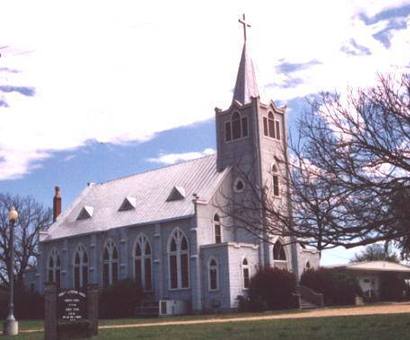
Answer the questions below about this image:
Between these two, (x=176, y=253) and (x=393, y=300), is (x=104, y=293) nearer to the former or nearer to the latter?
(x=176, y=253)

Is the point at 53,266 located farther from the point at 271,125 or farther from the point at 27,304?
the point at 271,125

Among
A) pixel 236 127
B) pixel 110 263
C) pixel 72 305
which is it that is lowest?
pixel 72 305

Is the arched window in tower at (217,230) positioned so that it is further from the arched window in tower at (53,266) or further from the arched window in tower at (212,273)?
the arched window in tower at (53,266)

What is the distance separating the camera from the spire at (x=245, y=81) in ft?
176

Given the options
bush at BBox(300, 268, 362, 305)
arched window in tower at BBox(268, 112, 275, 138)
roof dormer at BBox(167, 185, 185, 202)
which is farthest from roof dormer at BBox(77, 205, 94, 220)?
bush at BBox(300, 268, 362, 305)

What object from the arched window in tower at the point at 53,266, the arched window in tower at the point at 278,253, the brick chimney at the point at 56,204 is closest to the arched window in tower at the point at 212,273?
the arched window in tower at the point at 278,253

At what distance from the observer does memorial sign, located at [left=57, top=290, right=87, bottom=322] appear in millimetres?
21578

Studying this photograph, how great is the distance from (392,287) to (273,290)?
17880 mm

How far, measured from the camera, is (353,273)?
57.8 metres

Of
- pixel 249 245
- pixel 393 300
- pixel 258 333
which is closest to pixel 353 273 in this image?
pixel 393 300

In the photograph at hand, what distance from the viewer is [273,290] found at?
45.4 m

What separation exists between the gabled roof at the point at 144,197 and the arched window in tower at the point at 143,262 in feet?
5.42

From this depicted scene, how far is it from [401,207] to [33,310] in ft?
165

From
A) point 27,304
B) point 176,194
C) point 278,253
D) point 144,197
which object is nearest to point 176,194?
point 176,194
